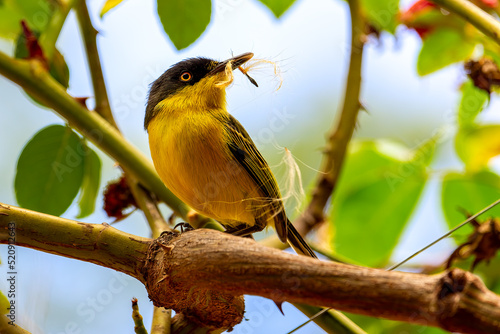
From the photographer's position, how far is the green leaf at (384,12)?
10.4 ft

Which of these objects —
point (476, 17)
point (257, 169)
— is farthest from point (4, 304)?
point (476, 17)

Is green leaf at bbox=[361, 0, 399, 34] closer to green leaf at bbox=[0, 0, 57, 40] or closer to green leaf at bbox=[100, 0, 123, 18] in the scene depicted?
green leaf at bbox=[100, 0, 123, 18]

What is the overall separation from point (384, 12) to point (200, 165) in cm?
151

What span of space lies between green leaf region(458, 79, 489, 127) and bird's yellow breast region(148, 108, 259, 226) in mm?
1257

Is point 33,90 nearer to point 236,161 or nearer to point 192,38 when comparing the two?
point 192,38

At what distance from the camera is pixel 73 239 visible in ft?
5.42

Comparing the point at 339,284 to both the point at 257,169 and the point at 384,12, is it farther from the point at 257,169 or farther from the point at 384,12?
the point at 384,12

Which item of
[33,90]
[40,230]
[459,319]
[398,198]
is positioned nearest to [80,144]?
[33,90]

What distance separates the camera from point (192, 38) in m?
2.19

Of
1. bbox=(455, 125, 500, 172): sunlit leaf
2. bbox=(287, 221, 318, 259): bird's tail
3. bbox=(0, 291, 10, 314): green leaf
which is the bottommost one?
bbox=(287, 221, 318, 259): bird's tail

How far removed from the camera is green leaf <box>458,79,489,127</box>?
9.73ft

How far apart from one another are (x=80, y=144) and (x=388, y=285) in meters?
1.88

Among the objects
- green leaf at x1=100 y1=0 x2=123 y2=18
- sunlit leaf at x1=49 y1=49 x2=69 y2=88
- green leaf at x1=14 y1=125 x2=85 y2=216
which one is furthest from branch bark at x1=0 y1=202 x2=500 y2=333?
sunlit leaf at x1=49 y1=49 x2=69 y2=88

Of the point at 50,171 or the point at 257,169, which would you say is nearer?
the point at 50,171
